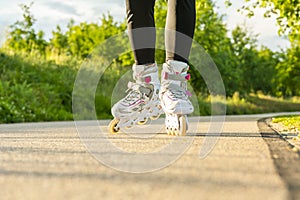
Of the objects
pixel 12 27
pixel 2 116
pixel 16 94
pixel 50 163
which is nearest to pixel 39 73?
pixel 16 94

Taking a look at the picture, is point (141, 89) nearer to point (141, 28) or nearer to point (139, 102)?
point (139, 102)

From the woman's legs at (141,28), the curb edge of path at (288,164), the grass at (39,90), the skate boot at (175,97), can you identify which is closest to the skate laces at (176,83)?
the skate boot at (175,97)

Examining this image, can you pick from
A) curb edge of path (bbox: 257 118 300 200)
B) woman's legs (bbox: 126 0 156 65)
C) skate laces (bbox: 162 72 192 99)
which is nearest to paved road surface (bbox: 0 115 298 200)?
curb edge of path (bbox: 257 118 300 200)

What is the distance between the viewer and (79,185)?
54.7 inches

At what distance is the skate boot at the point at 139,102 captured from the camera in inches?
130

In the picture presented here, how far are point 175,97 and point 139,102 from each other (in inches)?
16.1

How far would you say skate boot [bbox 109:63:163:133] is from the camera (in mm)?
3303

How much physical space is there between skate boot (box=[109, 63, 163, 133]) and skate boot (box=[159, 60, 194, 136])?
0.67 ft

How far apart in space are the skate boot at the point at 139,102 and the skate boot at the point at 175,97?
8.1 inches

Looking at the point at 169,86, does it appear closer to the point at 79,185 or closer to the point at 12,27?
the point at 79,185

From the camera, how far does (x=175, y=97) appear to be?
9.75 ft

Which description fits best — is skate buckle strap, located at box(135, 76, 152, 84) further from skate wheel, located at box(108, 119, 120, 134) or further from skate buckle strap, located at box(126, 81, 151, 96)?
skate wheel, located at box(108, 119, 120, 134)

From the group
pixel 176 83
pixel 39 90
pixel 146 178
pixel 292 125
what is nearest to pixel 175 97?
pixel 176 83

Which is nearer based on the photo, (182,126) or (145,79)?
(182,126)
